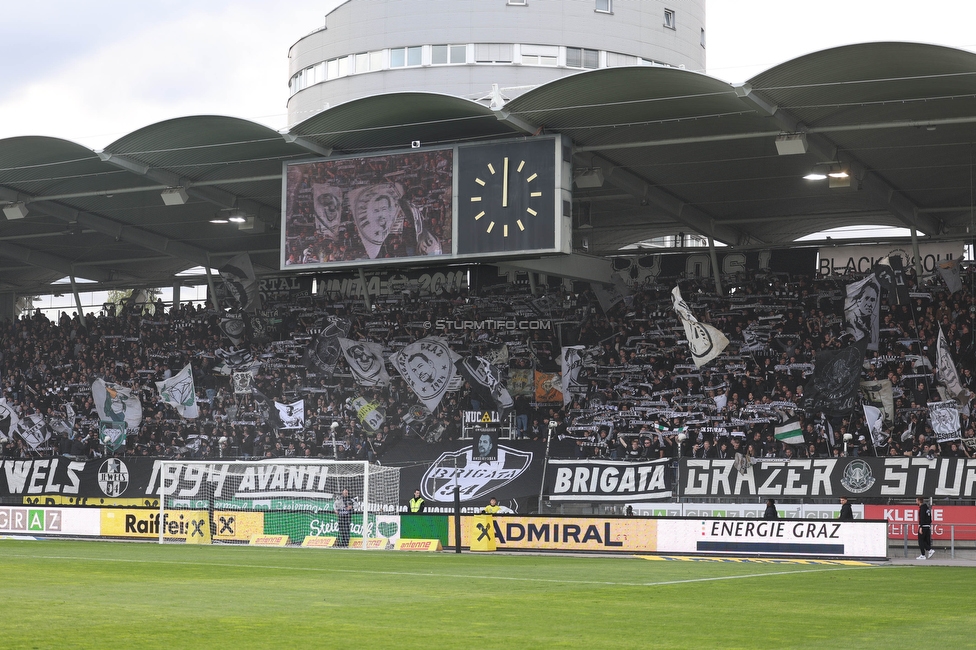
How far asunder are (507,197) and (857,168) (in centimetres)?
991

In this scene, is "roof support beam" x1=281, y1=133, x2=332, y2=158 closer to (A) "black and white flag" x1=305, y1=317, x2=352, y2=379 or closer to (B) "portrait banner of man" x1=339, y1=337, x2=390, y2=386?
(B) "portrait banner of man" x1=339, y1=337, x2=390, y2=386

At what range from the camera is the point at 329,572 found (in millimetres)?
19969

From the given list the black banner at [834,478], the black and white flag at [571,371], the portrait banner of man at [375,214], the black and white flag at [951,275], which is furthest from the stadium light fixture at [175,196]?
the black and white flag at [951,275]

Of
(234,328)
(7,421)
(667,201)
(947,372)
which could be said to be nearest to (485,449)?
(667,201)

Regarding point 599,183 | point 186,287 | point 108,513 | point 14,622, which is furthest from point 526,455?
point 14,622

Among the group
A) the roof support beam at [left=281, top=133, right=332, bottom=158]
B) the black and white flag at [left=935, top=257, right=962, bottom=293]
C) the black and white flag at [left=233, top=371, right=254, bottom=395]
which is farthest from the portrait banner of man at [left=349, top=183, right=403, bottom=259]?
the black and white flag at [left=935, top=257, right=962, bottom=293]

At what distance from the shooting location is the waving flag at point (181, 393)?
42.2m

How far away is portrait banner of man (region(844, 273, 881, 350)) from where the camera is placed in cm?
3409

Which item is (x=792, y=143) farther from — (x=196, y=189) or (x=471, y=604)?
(x=471, y=604)

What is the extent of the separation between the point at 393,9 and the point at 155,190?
31.3 metres

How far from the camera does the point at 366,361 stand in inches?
1597

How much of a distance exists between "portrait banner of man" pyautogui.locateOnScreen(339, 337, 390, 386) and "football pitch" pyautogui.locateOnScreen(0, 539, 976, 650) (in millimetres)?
16454

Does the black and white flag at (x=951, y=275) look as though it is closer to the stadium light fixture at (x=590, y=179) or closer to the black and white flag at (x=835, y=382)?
the black and white flag at (x=835, y=382)

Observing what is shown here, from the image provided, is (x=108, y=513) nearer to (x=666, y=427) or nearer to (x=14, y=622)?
A: (x=666, y=427)
